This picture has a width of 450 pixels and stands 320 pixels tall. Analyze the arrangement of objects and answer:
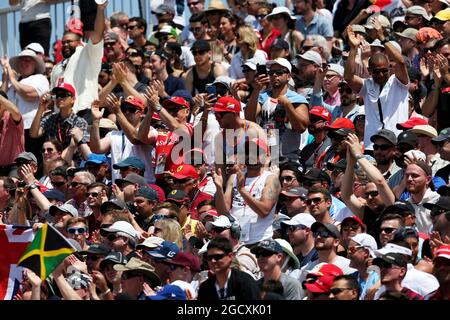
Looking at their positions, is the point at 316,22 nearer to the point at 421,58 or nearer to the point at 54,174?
the point at 421,58

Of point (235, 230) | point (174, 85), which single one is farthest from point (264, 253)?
point (174, 85)

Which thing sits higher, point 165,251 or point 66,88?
point 66,88

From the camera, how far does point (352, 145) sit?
16.2m

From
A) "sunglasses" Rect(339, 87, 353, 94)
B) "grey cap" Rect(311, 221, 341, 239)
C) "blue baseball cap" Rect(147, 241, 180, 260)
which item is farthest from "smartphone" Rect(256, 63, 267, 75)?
"blue baseball cap" Rect(147, 241, 180, 260)

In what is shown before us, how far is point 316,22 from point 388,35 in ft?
6.27

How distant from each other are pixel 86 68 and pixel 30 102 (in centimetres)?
79

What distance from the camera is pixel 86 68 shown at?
820 inches

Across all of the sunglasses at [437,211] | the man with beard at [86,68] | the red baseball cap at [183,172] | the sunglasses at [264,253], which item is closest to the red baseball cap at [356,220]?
the sunglasses at [437,211]

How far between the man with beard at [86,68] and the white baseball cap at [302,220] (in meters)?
5.41

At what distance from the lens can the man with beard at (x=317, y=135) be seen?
1831 cm

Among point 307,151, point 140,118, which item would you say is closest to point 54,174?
point 140,118

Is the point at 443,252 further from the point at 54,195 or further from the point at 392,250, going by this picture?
the point at 54,195

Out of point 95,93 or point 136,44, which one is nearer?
point 95,93

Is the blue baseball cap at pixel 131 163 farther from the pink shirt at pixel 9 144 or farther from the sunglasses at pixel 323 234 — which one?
the sunglasses at pixel 323 234
